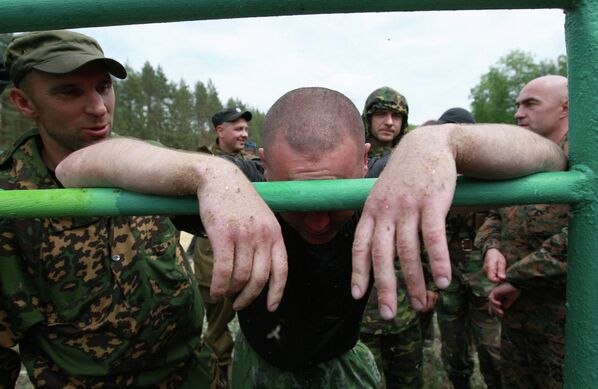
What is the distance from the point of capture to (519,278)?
2602 millimetres

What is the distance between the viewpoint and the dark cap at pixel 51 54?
1.96 m

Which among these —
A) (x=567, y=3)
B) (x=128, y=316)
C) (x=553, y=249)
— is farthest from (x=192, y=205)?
(x=553, y=249)

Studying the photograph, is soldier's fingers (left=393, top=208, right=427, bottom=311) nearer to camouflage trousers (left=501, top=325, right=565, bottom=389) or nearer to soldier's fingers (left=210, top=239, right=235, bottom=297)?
soldier's fingers (left=210, top=239, right=235, bottom=297)

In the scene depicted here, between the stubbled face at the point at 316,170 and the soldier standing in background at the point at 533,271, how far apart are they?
1.67m

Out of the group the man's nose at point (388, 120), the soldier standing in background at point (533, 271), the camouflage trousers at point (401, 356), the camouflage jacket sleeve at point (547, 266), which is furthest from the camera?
the man's nose at point (388, 120)

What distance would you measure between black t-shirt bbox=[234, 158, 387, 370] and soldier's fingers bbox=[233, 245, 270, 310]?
66 centimetres

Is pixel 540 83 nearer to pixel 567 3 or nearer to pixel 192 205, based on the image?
pixel 567 3

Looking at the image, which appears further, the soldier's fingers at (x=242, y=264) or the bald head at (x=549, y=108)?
the bald head at (x=549, y=108)

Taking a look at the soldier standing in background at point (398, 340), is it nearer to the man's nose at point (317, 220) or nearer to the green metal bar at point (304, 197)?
the man's nose at point (317, 220)

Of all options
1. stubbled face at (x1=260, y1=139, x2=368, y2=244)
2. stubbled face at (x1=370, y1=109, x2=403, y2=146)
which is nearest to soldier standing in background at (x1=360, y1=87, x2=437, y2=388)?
stubbled face at (x1=370, y1=109, x2=403, y2=146)

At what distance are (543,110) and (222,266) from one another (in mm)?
3328

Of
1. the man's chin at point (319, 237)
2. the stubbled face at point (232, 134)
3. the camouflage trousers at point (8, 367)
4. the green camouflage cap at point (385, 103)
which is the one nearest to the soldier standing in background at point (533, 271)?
the green camouflage cap at point (385, 103)

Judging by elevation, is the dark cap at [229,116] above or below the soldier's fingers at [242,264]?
above

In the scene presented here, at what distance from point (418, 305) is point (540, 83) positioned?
131 inches
